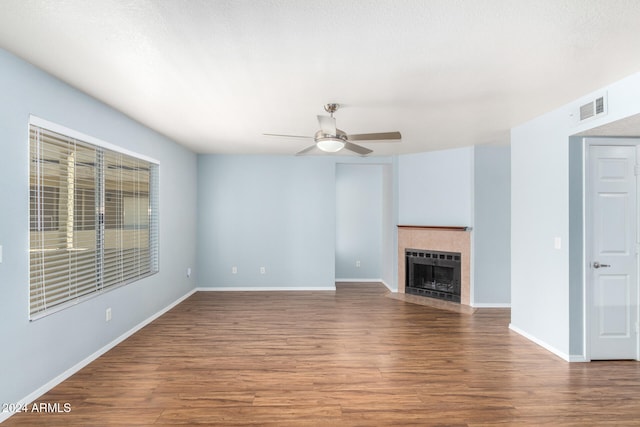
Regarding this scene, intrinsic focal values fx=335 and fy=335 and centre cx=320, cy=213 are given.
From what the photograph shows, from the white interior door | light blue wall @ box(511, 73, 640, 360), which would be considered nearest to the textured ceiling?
light blue wall @ box(511, 73, 640, 360)

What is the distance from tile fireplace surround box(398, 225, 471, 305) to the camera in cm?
523

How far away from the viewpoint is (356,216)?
23.5 ft

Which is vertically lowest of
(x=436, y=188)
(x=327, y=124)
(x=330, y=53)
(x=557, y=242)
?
(x=557, y=242)

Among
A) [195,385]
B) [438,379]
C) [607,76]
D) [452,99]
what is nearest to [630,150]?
[607,76]

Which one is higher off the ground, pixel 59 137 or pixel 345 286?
pixel 59 137

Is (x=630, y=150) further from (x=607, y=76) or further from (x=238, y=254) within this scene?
(x=238, y=254)

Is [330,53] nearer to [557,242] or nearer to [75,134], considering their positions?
[75,134]

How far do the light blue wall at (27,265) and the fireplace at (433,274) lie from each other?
4187mm

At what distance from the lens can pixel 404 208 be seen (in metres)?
6.05

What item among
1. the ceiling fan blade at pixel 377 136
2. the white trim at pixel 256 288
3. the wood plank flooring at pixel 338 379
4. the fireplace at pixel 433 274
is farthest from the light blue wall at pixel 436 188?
the ceiling fan blade at pixel 377 136

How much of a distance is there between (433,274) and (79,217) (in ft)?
16.5

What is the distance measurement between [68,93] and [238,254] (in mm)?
3794

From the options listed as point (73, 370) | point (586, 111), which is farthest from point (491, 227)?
point (73, 370)

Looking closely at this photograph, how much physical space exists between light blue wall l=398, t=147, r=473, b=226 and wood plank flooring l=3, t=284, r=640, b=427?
181cm
